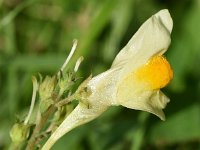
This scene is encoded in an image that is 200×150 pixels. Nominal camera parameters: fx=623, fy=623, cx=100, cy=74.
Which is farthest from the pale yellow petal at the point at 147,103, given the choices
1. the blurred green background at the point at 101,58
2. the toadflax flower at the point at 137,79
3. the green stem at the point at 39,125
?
the blurred green background at the point at 101,58

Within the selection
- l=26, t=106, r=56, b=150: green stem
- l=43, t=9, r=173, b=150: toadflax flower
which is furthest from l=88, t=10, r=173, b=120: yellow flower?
l=26, t=106, r=56, b=150: green stem

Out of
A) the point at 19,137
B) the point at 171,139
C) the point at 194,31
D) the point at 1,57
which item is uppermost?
the point at 1,57

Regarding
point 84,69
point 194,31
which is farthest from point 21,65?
point 194,31

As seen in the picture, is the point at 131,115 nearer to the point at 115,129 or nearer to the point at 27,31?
the point at 115,129

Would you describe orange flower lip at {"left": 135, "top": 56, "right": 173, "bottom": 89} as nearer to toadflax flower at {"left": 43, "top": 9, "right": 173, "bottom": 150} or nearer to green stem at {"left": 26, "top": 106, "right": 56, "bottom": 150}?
toadflax flower at {"left": 43, "top": 9, "right": 173, "bottom": 150}

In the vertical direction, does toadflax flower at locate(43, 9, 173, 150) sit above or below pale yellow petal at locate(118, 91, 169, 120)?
above

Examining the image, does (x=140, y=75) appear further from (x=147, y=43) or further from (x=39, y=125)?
(x=39, y=125)
